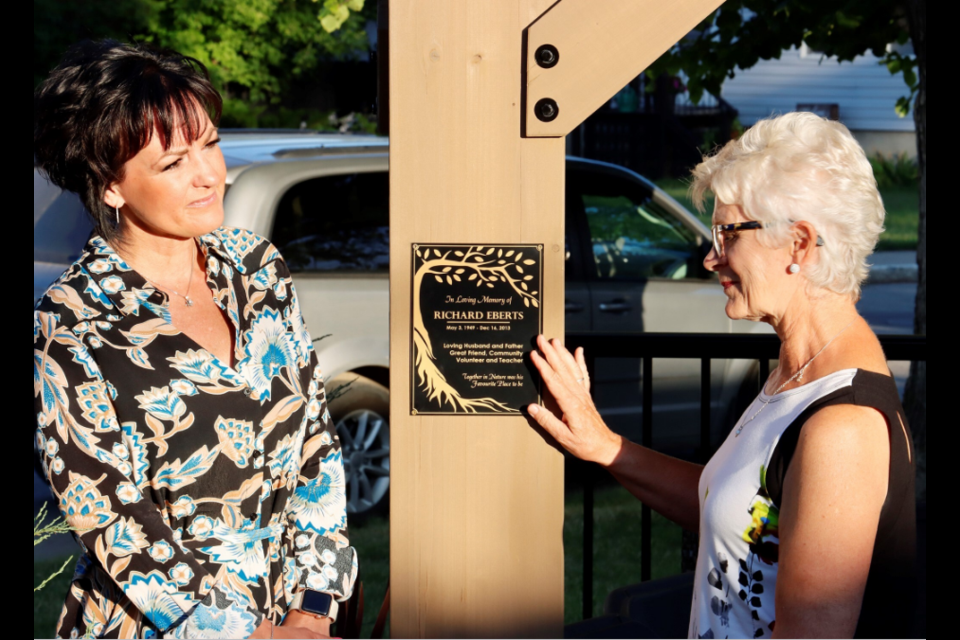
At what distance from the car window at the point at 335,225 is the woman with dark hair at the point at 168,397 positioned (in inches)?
108

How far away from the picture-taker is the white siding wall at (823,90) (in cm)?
2478

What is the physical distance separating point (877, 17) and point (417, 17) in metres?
4.52

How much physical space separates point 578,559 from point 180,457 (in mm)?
3443

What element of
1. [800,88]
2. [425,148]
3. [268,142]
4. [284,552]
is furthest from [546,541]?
[800,88]

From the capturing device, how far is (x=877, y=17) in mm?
5734

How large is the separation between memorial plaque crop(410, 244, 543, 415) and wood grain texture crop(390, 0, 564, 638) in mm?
27

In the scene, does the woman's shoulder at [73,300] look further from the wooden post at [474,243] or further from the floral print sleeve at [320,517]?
the wooden post at [474,243]

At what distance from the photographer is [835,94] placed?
2531 cm

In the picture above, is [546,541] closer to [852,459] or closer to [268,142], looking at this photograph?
[852,459]

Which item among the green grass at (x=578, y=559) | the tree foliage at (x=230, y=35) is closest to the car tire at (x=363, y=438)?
the green grass at (x=578, y=559)

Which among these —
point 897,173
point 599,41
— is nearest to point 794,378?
point 599,41

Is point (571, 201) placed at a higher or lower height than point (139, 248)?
higher

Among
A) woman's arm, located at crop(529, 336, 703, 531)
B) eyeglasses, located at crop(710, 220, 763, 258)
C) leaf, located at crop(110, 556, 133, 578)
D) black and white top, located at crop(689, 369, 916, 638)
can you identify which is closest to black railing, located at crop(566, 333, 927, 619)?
woman's arm, located at crop(529, 336, 703, 531)

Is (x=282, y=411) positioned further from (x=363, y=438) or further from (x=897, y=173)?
(x=897, y=173)
